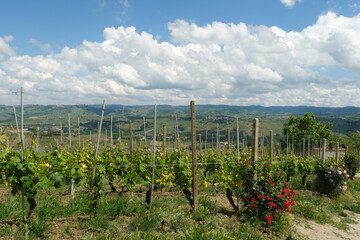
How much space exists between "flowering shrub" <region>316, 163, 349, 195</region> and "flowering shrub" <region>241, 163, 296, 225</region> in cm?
445

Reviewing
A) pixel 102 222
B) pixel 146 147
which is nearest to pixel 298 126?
pixel 146 147

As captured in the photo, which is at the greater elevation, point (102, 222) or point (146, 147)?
point (146, 147)

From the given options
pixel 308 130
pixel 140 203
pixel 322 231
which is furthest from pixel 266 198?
pixel 308 130

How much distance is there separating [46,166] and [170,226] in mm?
2919

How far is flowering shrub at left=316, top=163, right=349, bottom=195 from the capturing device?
869 cm

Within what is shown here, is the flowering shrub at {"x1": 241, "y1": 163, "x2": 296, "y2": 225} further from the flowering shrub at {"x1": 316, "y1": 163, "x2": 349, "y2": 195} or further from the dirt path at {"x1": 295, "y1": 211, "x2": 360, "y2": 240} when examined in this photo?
the flowering shrub at {"x1": 316, "y1": 163, "x2": 349, "y2": 195}

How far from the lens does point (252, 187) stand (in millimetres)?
5543

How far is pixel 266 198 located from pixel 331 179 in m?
5.16

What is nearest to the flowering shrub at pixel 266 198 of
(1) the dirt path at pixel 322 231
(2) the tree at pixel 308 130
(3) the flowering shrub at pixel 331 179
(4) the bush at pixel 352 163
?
(1) the dirt path at pixel 322 231

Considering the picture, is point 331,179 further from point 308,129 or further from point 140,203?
point 308,129

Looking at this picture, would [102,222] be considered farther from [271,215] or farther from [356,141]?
[356,141]

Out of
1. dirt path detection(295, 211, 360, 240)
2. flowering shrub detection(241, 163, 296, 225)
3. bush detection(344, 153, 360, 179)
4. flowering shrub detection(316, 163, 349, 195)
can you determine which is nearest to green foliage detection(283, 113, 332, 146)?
bush detection(344, 153, 360, 179)

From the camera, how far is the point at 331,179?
870cm

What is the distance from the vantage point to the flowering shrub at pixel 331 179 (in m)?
8.69
